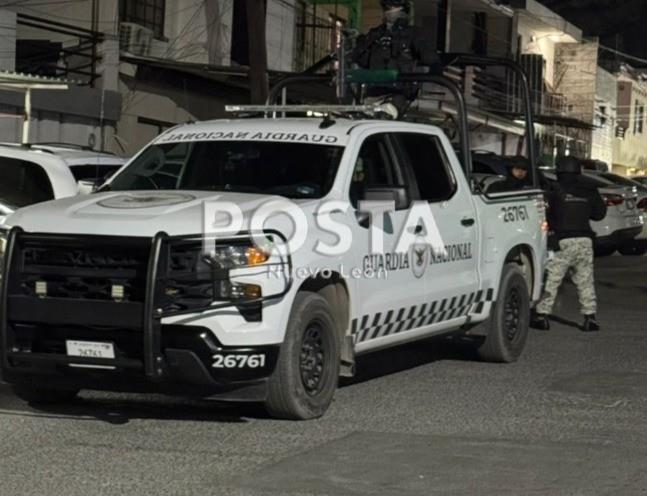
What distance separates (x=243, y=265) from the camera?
7859 mm

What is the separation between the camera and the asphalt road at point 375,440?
685 cm

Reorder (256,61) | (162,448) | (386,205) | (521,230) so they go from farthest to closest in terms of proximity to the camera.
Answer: (256,61), (521,230), (386,205), (162,448)

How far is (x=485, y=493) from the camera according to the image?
6.69 meters

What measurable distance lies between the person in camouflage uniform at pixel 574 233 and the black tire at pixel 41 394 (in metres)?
6.20

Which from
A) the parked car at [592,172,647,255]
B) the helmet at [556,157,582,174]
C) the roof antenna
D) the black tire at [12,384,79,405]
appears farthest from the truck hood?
the parked car at [592,172,647,255]

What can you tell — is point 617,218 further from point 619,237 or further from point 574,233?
point 574,233

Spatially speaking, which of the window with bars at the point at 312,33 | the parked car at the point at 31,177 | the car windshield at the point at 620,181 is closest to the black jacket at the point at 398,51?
the parked car at the point at 31,177

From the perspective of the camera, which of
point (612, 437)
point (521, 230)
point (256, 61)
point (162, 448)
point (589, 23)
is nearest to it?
point (162, 448)

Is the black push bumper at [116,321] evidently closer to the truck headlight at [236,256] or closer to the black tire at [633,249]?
the truck headlight at [236,256]

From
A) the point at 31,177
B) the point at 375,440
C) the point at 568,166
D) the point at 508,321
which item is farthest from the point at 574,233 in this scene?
the point at 375,440

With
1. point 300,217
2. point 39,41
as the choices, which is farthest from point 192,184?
point 39,41

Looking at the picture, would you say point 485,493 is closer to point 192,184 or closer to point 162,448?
point 162,448

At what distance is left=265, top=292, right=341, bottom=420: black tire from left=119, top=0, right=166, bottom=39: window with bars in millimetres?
16868

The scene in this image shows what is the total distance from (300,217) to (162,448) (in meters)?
1.64
